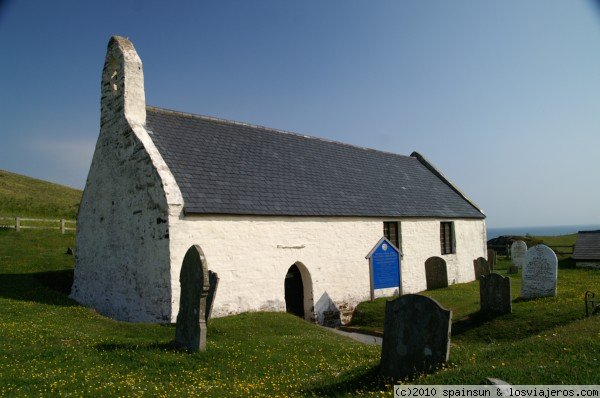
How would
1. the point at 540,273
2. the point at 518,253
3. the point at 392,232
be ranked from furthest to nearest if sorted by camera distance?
the point at 518,253 → the point at 392,232 → the point at 540,273

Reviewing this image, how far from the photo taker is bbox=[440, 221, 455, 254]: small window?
23.4m

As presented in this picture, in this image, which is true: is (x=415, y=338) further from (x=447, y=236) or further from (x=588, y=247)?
(x=588, y=247)

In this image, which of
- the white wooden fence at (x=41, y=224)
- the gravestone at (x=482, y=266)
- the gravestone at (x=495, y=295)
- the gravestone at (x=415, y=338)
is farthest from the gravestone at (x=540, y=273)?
the white wooden fence at (x=41, y=224)

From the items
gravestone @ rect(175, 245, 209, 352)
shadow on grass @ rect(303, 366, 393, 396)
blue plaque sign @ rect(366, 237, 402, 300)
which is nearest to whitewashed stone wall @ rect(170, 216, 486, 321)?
blue plaque sign @ rect(366, 237, 402, 300)

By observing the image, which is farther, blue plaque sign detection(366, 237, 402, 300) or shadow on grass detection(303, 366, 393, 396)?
blue plaque sign detection(366, 237, 402, 300)

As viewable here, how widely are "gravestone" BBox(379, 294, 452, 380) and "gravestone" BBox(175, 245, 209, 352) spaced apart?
153 inches

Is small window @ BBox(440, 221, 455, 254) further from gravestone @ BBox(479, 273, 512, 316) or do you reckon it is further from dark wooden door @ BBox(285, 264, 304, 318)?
dark wooden door @ BBox(285, 264, 304, 318)

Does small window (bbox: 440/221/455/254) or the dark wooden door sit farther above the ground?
small window (bbox: 440/221/455/254)

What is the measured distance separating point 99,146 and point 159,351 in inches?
435

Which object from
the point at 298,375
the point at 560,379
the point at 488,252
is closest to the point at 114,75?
the point at 298,375

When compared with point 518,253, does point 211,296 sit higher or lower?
higher

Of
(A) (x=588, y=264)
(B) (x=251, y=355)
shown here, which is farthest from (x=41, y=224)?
(A) (x=588, y=264)

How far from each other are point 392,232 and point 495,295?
7.11m

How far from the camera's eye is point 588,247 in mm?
27031
